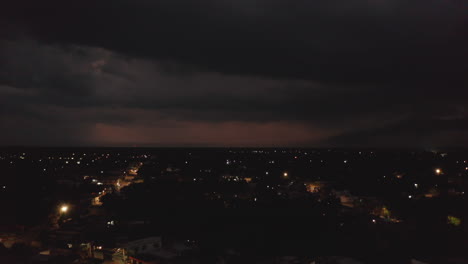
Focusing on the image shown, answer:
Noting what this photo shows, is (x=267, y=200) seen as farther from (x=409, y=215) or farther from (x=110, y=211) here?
(x=110, y=211)

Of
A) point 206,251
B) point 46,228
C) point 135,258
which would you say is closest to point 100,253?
point 135,258

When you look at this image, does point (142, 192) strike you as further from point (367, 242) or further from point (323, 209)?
point (367, 242)

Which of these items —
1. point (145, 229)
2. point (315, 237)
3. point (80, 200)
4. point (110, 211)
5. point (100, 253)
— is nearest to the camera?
point (100, 253)

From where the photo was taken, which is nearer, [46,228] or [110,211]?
[46,228]

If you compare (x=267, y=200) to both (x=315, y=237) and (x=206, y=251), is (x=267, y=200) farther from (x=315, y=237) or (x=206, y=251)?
(x=206, y=251)

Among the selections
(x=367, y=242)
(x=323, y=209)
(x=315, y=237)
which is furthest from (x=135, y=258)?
(x=323, y=209)

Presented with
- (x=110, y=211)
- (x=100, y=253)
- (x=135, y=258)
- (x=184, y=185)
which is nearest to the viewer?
(x=135, y=258)

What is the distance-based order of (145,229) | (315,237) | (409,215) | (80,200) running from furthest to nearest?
(80,200)
(409,215)
(145,229)
(315,237)

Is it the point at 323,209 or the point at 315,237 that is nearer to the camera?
the point at 315,237

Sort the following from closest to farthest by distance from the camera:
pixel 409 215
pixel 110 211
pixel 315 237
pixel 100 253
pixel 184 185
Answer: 1. pixel 100 253
2. pixel 315 237
3. pixel 409 215
4. pixel 110 211
5. pixel 184 185

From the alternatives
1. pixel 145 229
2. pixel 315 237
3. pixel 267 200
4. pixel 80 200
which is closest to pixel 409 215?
pixel 315 237
